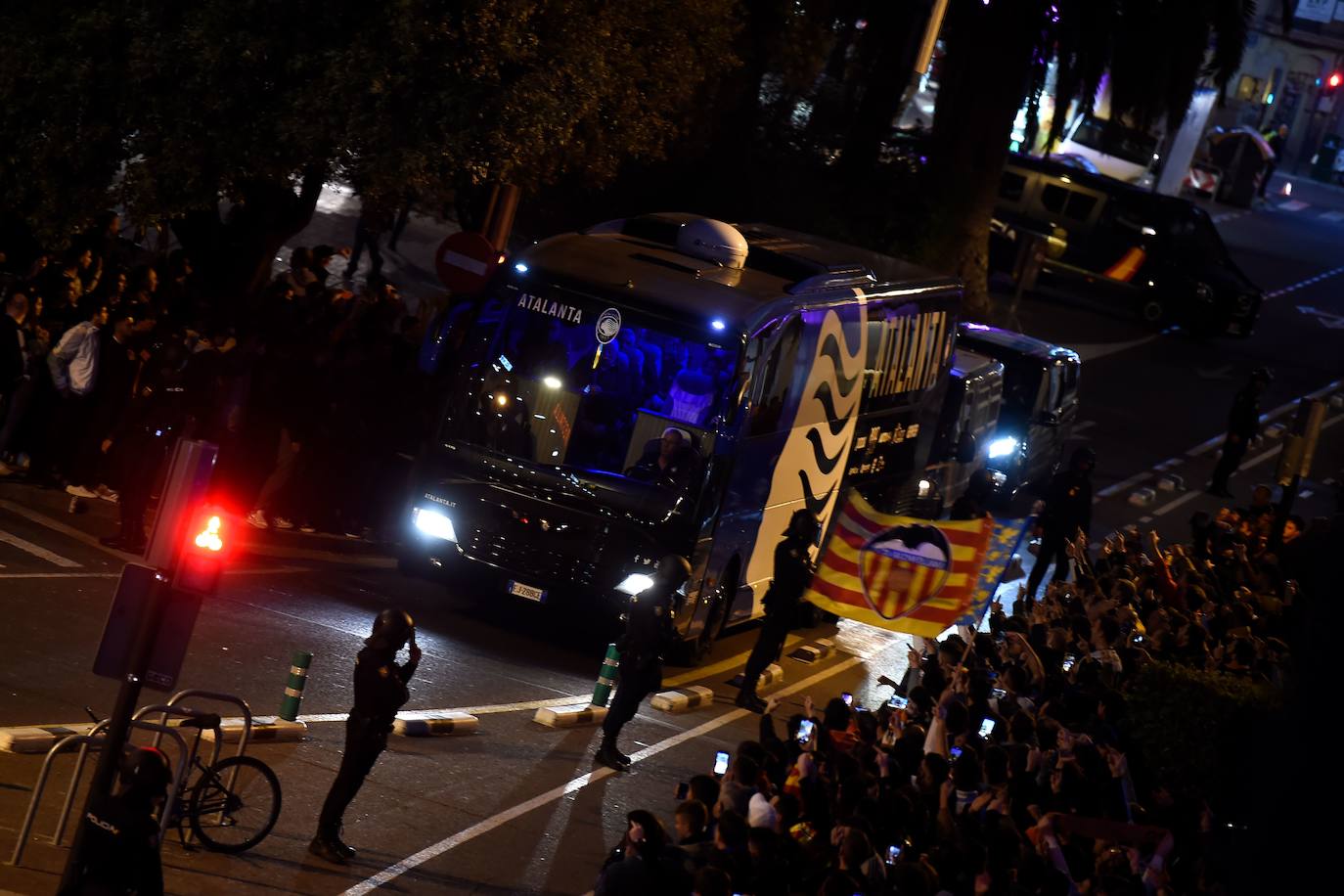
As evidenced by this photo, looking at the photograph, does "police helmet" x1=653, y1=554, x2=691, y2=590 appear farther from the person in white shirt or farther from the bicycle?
the person in white shirt

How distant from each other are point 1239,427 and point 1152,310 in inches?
489

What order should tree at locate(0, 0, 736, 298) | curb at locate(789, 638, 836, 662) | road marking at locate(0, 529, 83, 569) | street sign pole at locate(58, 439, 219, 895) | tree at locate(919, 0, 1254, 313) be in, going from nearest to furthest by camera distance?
street sign pole at locate(58, 439, 219, 895)
road marking at locate(0, 529, 83, 569)
tree at locate(0, 0, 736, 298)
curb at locate(789, 638, 836, 662)
tree at locate(919, 0, 1254, 313)

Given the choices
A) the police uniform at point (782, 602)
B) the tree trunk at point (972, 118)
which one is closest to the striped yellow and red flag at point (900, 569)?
the police uniform at point (782, 602)

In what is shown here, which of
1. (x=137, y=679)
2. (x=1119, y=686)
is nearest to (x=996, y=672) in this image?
(x=1119, y=686)

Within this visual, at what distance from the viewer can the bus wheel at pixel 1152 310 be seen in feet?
129

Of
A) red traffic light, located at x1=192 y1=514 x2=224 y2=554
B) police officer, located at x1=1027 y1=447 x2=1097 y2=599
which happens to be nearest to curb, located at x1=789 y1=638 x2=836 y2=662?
police officer, located at x1=1027 y1=447 x2=1097 y2=599

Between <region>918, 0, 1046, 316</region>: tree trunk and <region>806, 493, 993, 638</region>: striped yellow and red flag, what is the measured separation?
15354 millimetres

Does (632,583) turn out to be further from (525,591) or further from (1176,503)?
(1176,503)

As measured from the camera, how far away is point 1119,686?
13.1 metres

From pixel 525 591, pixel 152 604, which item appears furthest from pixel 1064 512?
pixel 152 604

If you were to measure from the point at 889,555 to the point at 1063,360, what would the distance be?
12874 millimetres

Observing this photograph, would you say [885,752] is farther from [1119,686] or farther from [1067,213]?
[1067,213]

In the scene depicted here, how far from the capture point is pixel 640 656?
13.1 meters

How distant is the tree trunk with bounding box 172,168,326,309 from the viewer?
2072 centimetres
